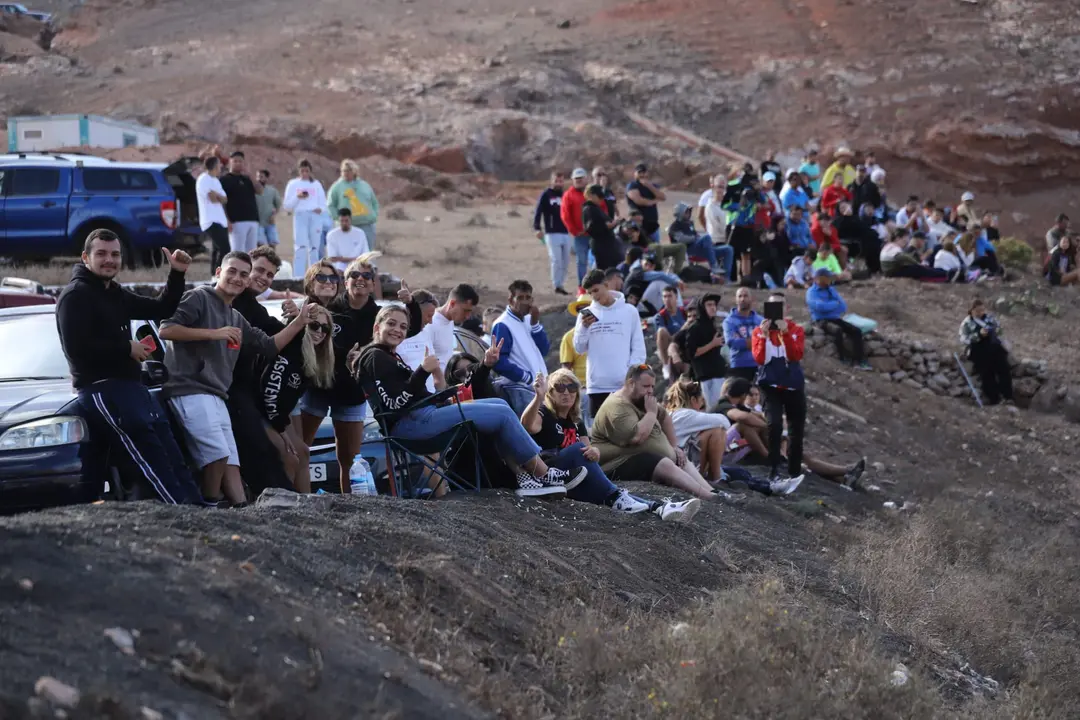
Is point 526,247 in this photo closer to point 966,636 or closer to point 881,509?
point 881,509

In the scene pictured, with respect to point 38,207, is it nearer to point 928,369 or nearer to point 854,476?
point 854,476

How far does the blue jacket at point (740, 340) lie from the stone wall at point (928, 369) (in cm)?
587

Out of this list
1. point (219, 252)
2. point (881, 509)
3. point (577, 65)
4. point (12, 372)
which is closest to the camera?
→ point (12, 372)

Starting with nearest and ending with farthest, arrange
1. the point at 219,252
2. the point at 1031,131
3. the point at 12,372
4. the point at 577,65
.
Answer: the point at 12,372 < the point at 219,252 < the point at 1031,131 < the point at 577,65

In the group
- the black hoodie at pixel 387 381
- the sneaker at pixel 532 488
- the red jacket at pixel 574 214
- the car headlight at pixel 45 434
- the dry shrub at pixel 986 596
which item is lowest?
the dry shrub at pixel 986 596

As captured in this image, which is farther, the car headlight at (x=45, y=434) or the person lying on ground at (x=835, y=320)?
the person lying on ground at (x=835, y=320)

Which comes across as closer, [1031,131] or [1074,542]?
[1074,542]

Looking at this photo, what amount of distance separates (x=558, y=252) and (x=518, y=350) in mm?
8053

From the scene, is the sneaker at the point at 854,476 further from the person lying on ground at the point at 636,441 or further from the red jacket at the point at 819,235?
the red jacket at the point at 819,235

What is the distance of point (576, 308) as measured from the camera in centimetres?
1291

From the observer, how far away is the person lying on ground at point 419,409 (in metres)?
8.00

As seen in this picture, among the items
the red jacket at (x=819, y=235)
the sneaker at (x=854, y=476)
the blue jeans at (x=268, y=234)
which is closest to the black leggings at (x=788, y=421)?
the sneaker at (x=854, y=476)

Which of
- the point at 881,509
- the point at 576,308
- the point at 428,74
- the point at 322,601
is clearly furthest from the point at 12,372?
the point at 428,74

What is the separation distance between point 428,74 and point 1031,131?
2018 cm
